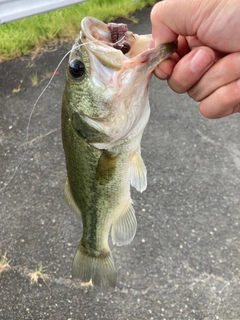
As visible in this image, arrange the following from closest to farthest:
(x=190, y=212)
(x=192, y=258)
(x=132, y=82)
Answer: (x=132, y=82), (x=192, y=258), (x=190, y=212)

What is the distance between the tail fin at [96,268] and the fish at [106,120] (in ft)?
0.27

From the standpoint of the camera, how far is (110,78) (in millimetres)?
1281

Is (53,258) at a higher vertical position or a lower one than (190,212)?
lower

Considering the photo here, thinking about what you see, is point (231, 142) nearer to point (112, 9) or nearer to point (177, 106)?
point (177, 106)

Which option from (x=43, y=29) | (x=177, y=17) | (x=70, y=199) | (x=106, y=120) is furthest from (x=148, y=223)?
(x=43, y=29)

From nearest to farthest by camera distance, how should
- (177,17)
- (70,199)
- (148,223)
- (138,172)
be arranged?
(177,17)
(138,172)
(70,199)
(148,223)

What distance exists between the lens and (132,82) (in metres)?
1.27

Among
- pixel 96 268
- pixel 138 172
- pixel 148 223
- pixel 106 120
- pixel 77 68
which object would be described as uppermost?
pixel 77 68

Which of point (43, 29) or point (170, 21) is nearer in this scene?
point (170, 21)

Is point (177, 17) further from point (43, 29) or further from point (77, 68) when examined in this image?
point (43, 29)

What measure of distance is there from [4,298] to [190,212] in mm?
1400

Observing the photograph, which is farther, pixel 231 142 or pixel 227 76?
pixel 231 142

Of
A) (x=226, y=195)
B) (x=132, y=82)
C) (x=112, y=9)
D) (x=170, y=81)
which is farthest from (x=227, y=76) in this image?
(x=112, y=9)

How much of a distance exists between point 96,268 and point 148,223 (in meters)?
1.04
